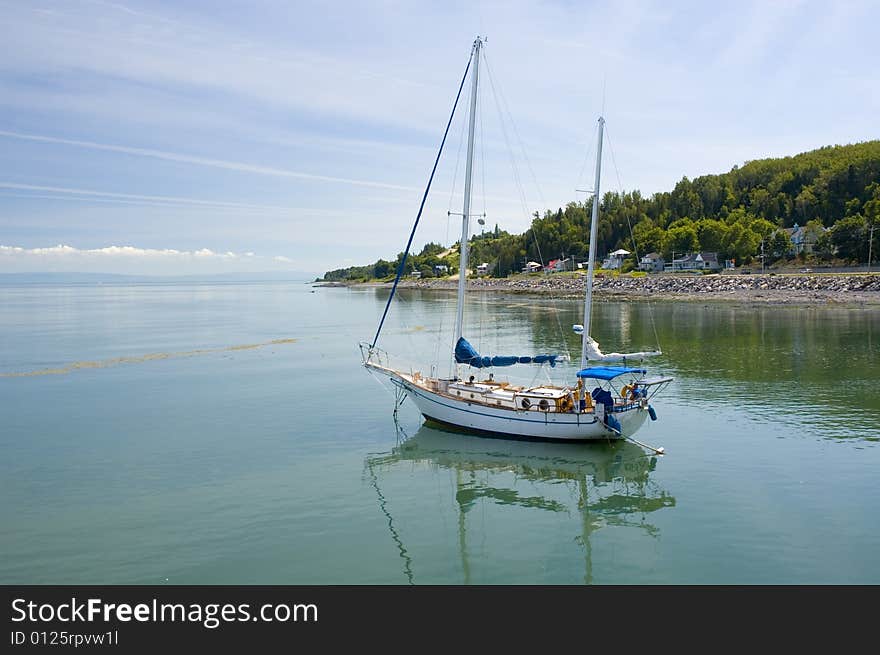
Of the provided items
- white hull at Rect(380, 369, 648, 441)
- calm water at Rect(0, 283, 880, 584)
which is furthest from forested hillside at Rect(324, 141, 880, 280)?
white hull at Rect(380, 369, 648, 441)

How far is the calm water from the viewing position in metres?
17.0

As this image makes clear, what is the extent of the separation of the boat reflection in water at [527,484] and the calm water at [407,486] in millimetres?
98

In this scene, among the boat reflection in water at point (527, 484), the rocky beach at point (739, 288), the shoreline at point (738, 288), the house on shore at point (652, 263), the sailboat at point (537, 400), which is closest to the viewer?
the boat reflection in water at point (527, 484)

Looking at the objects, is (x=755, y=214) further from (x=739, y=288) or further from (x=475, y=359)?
(x=475, y=359)

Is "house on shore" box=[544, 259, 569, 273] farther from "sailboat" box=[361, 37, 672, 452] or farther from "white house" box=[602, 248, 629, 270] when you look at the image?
"sailboat" box=[361, 37, 672, 452]

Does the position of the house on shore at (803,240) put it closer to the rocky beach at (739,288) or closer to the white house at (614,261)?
the rocky beach at (739,288)

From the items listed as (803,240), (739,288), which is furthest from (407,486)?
(803,240)

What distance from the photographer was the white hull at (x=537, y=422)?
27078mm

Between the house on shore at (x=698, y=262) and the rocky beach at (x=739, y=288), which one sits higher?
→ the house on shore at (x=698, y=262)

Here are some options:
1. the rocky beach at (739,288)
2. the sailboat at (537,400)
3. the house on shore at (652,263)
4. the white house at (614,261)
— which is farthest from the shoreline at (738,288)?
the sailboat at (537,400)

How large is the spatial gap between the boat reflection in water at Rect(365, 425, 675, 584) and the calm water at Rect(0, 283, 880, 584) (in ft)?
0.32
